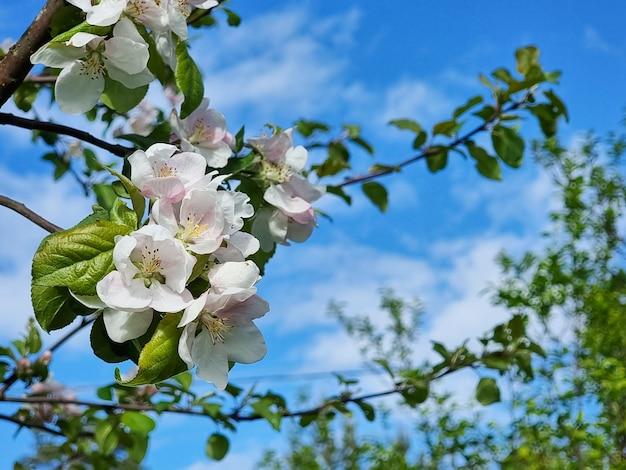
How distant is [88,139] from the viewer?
1279mm

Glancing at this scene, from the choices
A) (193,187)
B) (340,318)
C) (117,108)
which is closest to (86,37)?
(117,108)

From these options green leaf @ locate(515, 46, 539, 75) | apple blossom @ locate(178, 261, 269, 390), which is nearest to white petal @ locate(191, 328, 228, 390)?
apple blossom @ locate(178, 261, 269, 390)

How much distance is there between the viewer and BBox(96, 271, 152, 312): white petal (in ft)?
2.98

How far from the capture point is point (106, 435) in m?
2.31

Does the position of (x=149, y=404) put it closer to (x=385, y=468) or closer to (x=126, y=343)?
(x=126, y=343)

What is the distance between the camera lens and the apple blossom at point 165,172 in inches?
39.2

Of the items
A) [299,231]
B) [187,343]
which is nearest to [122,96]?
[299,231]

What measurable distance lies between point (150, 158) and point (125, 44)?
0.21 metres

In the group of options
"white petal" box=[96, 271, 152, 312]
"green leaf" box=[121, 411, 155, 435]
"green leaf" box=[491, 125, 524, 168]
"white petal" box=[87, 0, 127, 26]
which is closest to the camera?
"white petal" box=[96, 271, 152, 312]

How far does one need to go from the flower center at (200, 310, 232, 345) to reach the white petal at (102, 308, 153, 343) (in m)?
0.07

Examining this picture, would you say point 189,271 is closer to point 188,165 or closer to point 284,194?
point 188,165

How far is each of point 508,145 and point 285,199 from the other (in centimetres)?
94

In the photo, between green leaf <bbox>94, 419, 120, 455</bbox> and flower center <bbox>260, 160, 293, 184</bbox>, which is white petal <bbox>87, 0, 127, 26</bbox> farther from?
green leaf <bbox>94, 419, 120, 455</bbox>

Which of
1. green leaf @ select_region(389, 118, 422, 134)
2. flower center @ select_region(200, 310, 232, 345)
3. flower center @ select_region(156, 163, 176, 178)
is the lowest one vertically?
flower center @ select_region(200, 310, 232, 345)
